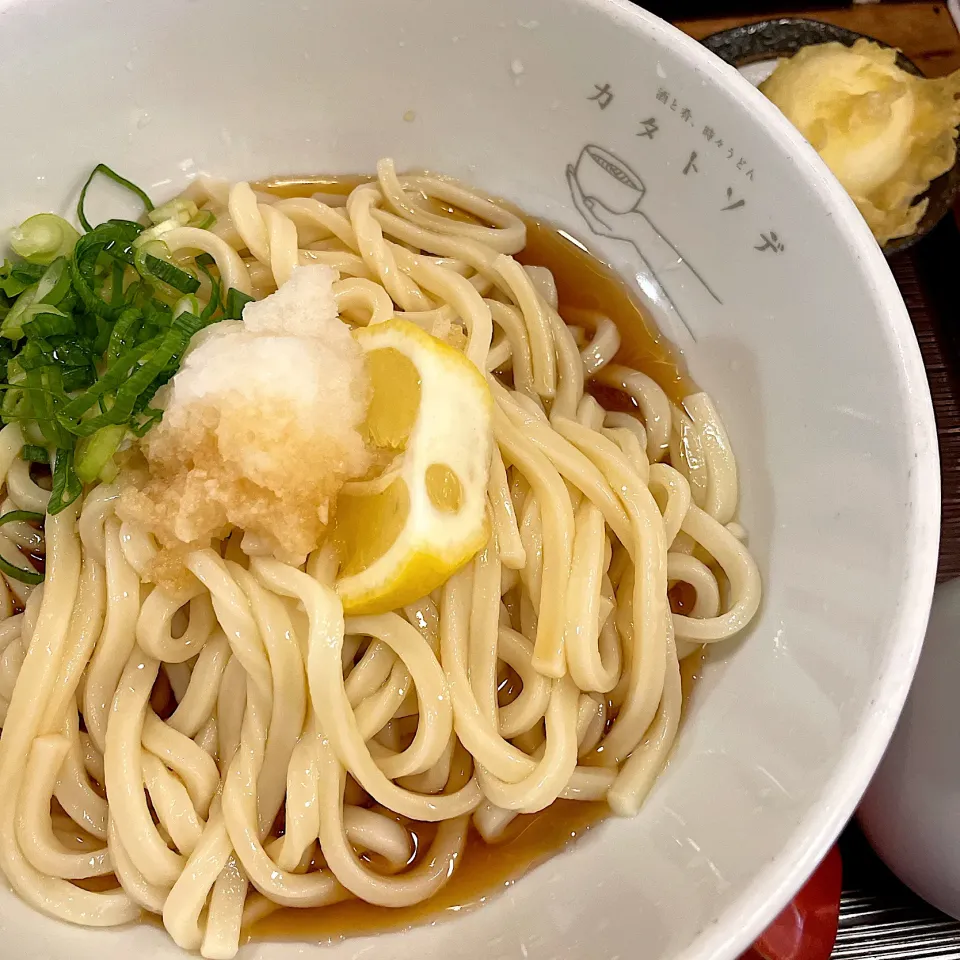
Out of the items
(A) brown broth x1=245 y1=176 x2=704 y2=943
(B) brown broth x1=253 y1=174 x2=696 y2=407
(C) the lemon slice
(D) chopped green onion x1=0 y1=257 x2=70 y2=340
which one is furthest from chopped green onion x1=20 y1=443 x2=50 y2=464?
(A) brown broth x1=245 y1=176 x2=704 y2=943

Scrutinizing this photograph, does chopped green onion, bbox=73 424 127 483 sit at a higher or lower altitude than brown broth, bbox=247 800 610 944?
higher

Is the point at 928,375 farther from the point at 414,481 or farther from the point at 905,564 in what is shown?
the point at 414,481

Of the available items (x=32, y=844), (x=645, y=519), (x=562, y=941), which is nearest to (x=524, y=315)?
(x=645, y=519)

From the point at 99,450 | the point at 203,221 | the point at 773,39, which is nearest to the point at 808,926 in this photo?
the point at 99,450

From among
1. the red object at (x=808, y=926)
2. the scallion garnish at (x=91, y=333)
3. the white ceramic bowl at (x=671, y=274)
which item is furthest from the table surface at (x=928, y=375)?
the scallion garnish at (x=91, y=333)

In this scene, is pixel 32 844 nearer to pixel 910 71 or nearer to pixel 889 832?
pixel 889 832

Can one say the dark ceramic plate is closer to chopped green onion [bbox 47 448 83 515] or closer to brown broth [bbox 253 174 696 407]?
brown broth [bbox 253 174 696 407]

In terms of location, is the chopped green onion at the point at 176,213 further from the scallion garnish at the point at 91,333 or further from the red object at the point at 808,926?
the red object at the point at 808,926

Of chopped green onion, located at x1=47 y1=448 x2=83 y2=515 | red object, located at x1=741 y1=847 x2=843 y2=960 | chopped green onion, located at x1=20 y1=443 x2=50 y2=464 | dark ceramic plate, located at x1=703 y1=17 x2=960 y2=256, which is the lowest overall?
red object, located at x1=741 y1=847 x2=843 y2=960
